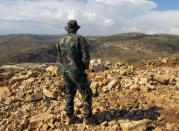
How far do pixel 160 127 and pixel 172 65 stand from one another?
299 inches

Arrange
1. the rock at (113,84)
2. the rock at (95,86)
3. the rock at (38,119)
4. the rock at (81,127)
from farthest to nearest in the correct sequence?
the rock at (113,84)
the rock at (95,86)
the rock at (38,119)
the rock at (81,127)

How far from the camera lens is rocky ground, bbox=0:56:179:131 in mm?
9961

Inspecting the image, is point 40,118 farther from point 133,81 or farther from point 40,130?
point 133,81

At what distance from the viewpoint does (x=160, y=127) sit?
9562 millimetres

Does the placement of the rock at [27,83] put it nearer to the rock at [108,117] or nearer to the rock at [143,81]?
the rock at [143,81]

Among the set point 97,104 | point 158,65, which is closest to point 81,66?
point 97,104

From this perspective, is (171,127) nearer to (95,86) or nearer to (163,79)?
(163,79)

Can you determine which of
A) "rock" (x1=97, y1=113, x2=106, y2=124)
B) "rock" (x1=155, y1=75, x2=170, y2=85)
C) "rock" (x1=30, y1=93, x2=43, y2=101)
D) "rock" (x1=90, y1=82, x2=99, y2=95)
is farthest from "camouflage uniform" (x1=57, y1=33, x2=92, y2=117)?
"rock" (x1=155, y1=75, x2=170, y2=85)

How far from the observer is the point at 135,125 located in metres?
9.55

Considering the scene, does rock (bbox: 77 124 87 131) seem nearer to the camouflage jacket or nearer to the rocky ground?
the rocky ground

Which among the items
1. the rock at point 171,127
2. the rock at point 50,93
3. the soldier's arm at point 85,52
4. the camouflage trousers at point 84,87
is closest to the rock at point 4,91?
the rock at point 50,93

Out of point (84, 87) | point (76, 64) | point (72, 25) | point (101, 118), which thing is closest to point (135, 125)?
point (101, 118)

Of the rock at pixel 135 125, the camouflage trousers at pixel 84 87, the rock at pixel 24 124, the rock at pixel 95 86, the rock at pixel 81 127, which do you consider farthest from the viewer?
the rock at pixel 95 86

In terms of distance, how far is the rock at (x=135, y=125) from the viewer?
949cm
